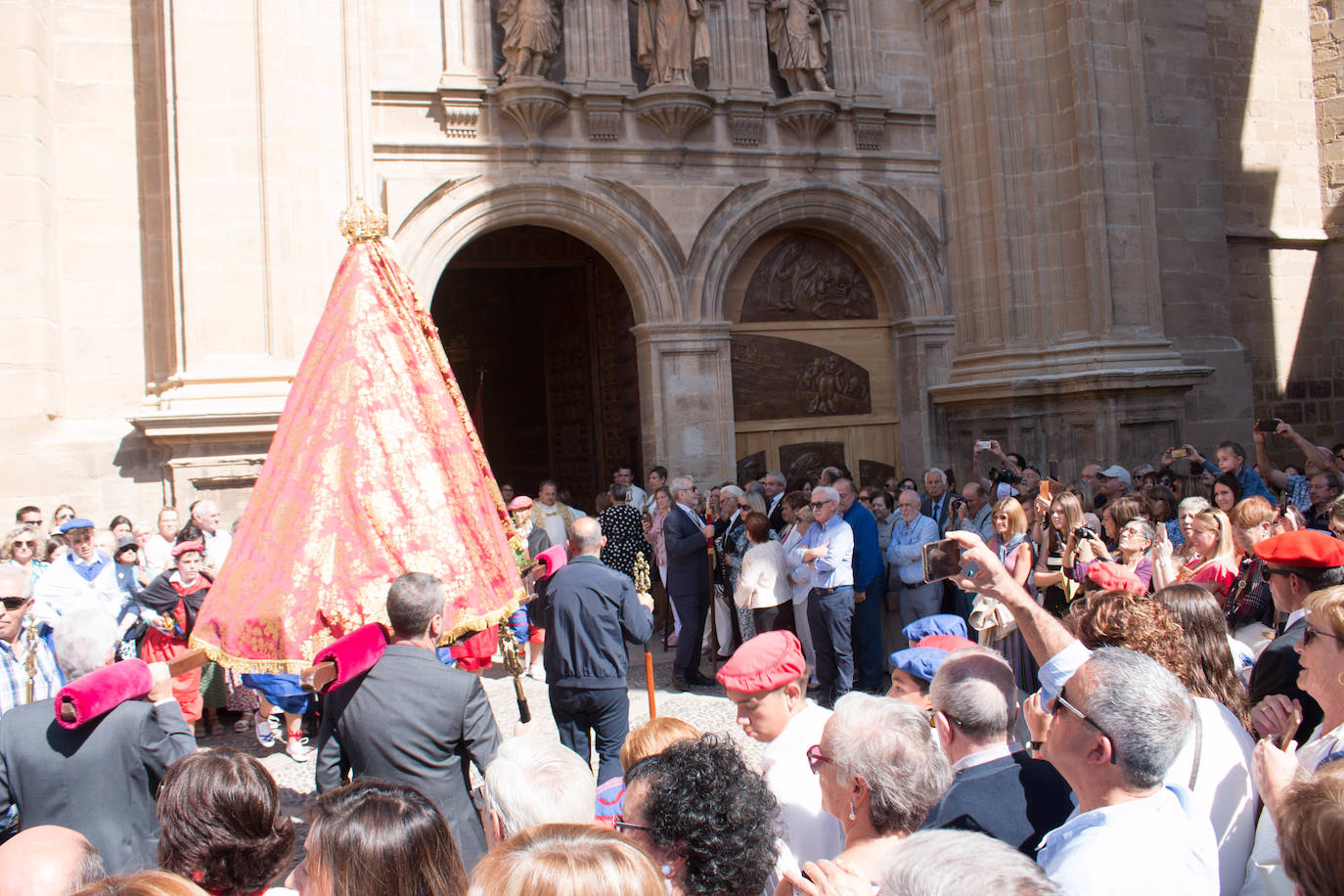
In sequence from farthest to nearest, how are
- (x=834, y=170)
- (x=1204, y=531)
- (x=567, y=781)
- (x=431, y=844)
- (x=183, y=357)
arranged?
(x=834, y=170)
(x=183, y=357)
(x=1204, y=531)
(x=567, y=781)
(x=431, y=844)

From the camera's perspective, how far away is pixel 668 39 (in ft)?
37.7

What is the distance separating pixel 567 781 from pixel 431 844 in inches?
16.6

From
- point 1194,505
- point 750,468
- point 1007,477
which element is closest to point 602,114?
point 750,468

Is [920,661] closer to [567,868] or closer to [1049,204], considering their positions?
[567,868]

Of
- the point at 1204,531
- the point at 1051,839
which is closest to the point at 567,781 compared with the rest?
the point at 1051,839

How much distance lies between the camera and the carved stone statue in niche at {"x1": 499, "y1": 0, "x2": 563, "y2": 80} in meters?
11.0

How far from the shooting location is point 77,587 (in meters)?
7.07

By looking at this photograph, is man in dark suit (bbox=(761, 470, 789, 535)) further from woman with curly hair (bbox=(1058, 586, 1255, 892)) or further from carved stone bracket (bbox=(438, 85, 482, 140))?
woman with curly hair (bbox=(1058, 586, 1255, 892))

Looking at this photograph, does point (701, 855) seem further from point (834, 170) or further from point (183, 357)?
point (834, 170)

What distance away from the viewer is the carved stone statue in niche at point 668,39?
37.6 feet

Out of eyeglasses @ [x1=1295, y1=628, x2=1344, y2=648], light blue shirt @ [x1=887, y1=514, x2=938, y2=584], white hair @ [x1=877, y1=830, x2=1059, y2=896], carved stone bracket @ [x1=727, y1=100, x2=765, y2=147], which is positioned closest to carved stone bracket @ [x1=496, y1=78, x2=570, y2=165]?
carved stone bracket @ [x1=727, y1=100, x2=765, y2=147]

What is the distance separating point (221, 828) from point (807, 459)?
34.5 ft

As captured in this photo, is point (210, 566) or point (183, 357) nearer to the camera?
point (210, 566)

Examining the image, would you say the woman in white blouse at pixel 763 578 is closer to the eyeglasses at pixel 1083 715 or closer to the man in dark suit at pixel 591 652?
the man in dark suit at pixel 591 652
